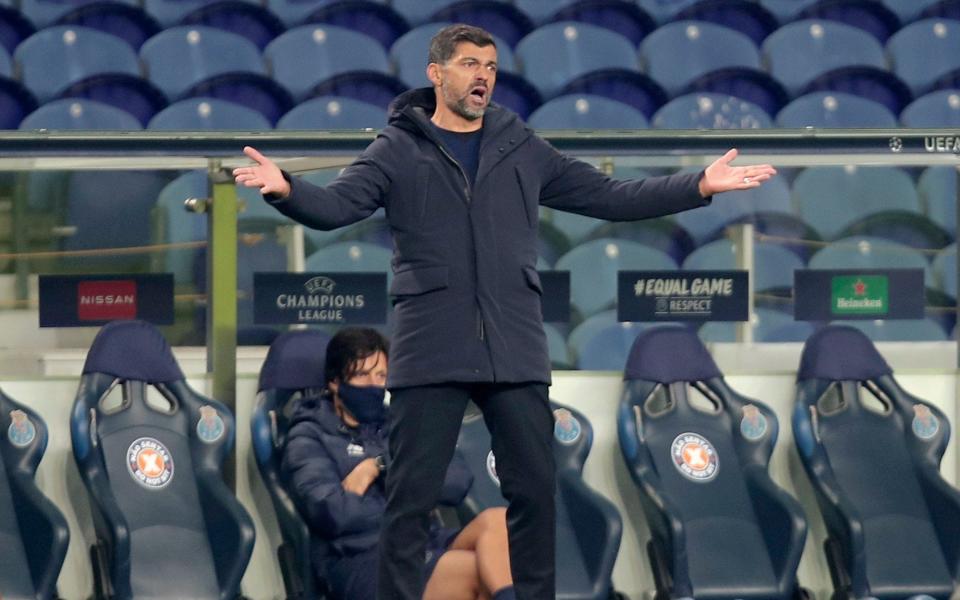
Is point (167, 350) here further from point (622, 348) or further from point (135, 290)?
point (622, 348)

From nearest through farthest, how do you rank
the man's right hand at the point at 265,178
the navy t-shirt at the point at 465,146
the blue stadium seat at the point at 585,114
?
1. the man's right hand at the point at 265,178
2. the navy t-shirt at the point at 465,146
3. the blue stadium seat at the point at 585,114

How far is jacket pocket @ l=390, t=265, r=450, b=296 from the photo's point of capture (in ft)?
10.8

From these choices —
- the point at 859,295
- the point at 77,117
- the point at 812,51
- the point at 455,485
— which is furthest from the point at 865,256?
the point at 77,117

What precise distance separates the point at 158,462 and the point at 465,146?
1.88m

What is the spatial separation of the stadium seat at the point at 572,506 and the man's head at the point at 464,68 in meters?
1.64

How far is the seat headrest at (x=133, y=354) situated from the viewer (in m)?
4.77

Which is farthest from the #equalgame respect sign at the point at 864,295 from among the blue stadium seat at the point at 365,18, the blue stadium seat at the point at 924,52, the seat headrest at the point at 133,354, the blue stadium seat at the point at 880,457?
the blue stadium seat at the point at 365,18

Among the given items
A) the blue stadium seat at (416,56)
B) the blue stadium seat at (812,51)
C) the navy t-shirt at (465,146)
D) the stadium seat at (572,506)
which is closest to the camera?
the navy t-shirt at (465,146)

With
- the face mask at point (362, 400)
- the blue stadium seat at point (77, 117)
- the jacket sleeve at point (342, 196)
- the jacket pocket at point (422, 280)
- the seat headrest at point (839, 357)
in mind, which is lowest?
the face mask at point (362, 400)

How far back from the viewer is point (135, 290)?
4965 mm

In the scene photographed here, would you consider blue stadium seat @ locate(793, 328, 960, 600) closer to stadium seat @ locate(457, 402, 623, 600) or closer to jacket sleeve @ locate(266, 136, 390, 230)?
stadium seat @ locate(457, 402, 623, 600)

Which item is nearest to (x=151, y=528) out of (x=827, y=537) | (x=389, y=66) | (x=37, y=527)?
(x=37, y=527)

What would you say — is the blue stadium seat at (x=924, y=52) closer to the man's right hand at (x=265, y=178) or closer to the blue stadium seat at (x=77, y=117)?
the blue stadium seat at (x=77, y=117)

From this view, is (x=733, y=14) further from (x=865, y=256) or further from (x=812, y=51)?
(x=865, y=256)
